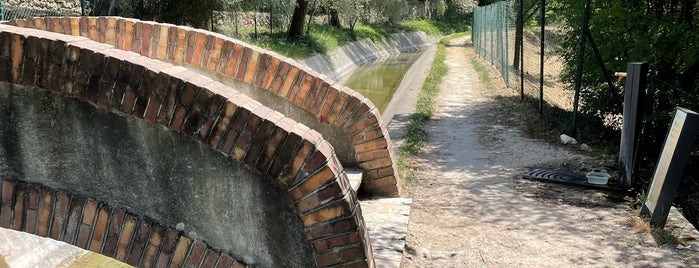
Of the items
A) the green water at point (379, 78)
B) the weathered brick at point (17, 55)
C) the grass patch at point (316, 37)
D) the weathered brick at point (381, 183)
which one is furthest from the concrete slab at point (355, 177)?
the grass patch at point (316, 37)

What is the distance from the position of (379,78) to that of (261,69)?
68.2ft

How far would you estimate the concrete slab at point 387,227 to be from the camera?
176 inches

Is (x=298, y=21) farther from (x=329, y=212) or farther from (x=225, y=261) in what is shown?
(x=329, y=212)

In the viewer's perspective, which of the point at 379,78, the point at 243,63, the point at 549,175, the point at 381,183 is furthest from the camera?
the point at 379,78

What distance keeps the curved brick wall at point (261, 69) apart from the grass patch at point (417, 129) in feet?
5.73

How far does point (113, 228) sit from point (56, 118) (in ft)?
1.95

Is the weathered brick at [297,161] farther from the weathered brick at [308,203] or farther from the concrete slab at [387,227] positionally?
the concrete slab at [387,227]

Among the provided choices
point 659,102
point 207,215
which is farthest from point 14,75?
point 659,102

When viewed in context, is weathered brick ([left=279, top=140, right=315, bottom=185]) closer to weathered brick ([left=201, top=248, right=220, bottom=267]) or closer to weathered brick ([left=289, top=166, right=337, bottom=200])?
weathered brick ([left=289, top=166, right=337, bottom=200])

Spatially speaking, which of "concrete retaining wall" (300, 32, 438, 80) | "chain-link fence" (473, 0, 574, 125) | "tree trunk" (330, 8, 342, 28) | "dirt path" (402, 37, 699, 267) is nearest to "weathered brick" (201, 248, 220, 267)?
"dirt path" (402, 37, 699, 267)

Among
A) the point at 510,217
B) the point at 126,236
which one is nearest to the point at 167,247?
the point at 126,236

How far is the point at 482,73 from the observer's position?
67.7ft

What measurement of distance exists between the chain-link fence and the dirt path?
2.10 meters

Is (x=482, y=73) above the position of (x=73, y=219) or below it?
below
